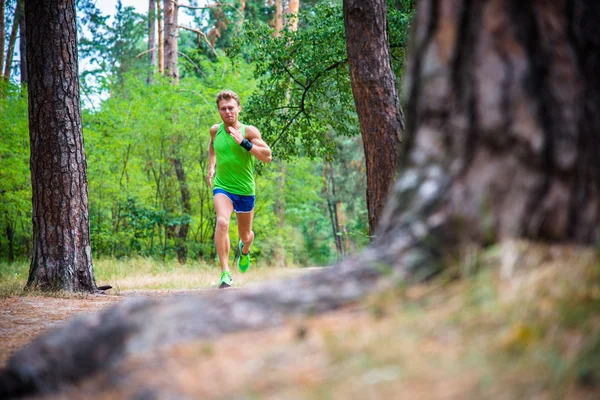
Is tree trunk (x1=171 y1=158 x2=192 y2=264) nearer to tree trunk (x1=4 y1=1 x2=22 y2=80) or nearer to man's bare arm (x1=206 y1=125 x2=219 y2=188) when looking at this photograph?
man's bare arm (x1=206 y1=125 x2=219 y2=188)

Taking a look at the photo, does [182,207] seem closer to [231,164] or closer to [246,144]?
[231,164]

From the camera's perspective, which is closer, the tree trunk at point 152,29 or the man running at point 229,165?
the man running at point 229,165

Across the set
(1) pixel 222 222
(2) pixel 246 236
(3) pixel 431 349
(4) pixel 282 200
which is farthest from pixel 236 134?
(4) pixel 282 200

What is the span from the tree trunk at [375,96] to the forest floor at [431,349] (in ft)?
17.3

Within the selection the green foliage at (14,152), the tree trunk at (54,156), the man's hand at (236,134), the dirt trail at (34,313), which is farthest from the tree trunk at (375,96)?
the green foliage at (14,152)

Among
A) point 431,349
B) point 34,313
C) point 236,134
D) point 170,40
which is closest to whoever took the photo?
point 431,349

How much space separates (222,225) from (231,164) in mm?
870

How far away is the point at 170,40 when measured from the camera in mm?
20047

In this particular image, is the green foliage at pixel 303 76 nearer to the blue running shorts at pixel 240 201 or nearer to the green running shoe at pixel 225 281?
the blue running shorts at pixel 240 201

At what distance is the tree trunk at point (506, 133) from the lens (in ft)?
5.42

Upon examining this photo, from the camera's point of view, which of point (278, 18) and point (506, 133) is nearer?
point (506, 133)

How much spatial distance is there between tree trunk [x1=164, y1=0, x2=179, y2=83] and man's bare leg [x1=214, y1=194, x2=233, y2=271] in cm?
1270

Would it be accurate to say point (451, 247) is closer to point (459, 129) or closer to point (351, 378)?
point (459, 129)

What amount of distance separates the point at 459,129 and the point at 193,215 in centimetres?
1669
